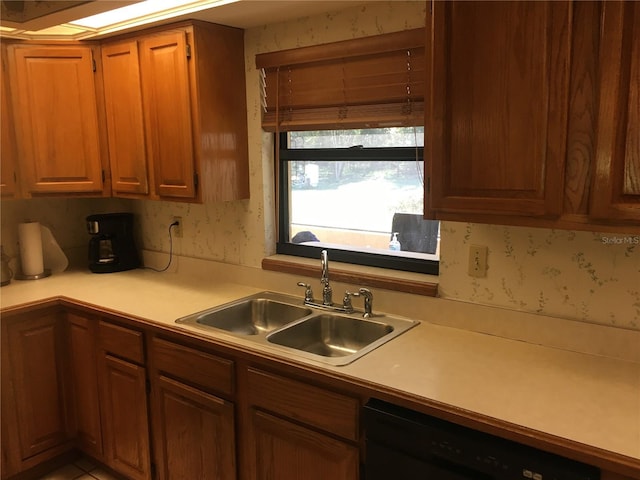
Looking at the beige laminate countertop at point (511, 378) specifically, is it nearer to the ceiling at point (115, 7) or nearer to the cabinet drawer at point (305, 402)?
the cabinet drawer at point (305, 402)

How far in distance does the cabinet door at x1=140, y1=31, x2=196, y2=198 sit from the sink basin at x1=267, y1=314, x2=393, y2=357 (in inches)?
33.3

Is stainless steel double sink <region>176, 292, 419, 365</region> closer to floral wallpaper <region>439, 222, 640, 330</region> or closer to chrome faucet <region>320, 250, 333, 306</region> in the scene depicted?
chrome faucet <region>320, 250, 333, 306</region>

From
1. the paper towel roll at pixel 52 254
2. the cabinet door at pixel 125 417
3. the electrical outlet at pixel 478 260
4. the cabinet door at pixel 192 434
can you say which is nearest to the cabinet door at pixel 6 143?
the paper towel roll at pixel 52 254

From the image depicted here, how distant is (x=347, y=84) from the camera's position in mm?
2271

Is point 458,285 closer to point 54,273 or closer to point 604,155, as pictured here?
point 604,155

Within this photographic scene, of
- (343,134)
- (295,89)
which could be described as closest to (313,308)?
(343,134)

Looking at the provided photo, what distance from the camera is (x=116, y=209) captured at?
11.0 ft

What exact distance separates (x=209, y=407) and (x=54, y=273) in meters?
1.58

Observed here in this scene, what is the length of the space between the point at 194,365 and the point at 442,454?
1051mm

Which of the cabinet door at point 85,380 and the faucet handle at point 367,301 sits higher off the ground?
the faucet handle at point 367,301

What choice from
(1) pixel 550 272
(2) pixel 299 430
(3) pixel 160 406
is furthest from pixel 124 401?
(1) pixel 550 272

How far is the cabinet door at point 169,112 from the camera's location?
2.46 m

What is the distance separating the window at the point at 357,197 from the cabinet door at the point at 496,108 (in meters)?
0.56

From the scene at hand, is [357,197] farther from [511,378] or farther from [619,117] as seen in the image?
[619,117]
